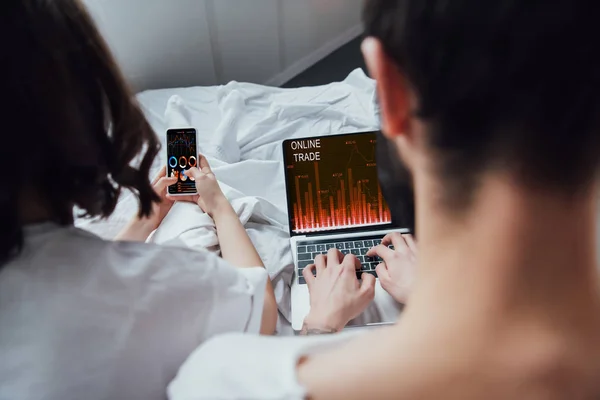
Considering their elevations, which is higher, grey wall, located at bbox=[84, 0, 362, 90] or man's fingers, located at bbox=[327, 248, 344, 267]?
grey wall, located at bbox=[84, 0, 362, 90]

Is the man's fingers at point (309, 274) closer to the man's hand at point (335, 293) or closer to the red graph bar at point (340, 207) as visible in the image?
the man's hand at point (335, 293)

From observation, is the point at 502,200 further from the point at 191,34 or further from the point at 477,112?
the point at 191,34

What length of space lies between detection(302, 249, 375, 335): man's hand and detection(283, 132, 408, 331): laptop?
0.39 ft

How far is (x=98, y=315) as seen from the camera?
52 cm

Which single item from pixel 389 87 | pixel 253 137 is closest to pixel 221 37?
pixel 253 137

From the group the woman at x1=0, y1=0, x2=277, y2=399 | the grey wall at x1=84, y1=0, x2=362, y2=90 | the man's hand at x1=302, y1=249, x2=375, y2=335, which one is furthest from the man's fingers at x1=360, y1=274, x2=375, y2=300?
the grey wall at x1=84, y1=0, x2=362, y2=90

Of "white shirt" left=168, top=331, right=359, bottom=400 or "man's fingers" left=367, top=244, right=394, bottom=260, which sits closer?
"white shirt" left=168, top=331, right=359, bottom=400

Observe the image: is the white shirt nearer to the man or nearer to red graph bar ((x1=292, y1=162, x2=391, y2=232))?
the man

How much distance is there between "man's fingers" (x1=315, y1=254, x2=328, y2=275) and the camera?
855mm

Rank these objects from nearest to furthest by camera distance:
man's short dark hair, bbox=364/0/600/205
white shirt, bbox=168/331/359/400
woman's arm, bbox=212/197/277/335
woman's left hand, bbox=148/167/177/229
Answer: man's short dark hair, bbox=364/0/600/205 → white shirt, bbox=168/331/359/400 → woman's arm, bbox=212/197/277/335 → woman's left hand, bbox=148/167/177/229

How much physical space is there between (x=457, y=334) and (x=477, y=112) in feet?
0.52

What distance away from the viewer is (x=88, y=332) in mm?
515

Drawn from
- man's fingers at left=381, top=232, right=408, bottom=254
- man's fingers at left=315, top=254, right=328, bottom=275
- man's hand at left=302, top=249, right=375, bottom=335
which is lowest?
man's hand at left=302, top=249, right=375, bottom=335

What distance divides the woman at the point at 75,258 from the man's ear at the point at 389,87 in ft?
1.04
